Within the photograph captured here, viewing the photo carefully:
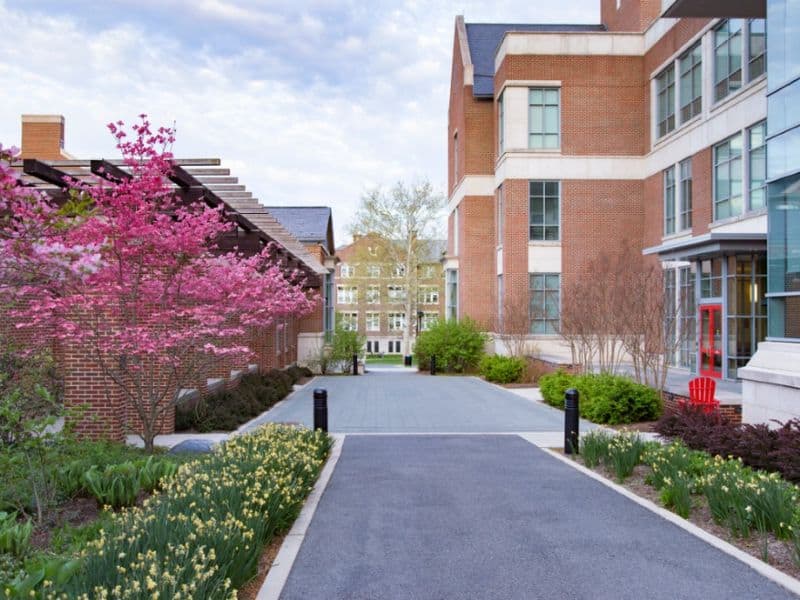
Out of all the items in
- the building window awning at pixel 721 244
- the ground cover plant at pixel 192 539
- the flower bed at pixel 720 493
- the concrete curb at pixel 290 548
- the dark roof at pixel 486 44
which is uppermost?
the dark roof at pixel 486 44

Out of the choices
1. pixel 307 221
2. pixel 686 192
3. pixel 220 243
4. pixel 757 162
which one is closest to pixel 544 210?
pixel 686 192

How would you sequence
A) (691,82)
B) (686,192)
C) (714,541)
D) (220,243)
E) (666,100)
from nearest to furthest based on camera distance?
(714,541) → (220,243) → (691,82) → (686,192) → (666,100)

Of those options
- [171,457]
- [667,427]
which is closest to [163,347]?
[171,457]

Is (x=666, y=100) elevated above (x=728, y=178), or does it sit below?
above

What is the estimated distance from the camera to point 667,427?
38.5 feet

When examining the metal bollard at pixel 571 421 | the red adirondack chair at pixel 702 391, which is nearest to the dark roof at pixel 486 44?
the red adirondack chair at pixel 702 391

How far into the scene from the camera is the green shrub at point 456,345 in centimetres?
3222

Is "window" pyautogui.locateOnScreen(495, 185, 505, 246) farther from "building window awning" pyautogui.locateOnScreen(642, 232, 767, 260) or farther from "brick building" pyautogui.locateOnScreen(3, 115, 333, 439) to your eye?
"building window awning" pyautogui.locateOnScreen(642, 232, 767, 260)

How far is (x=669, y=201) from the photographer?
27.6 metres

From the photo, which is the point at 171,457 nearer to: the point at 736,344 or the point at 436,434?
the point at 436,434

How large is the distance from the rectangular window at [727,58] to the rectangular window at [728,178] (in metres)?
1.59

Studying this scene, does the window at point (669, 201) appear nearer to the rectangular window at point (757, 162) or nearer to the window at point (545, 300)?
the window at point (545, 300)

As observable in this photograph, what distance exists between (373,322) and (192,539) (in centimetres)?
7790

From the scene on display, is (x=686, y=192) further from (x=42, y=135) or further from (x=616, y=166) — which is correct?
(x=42, y=135)
